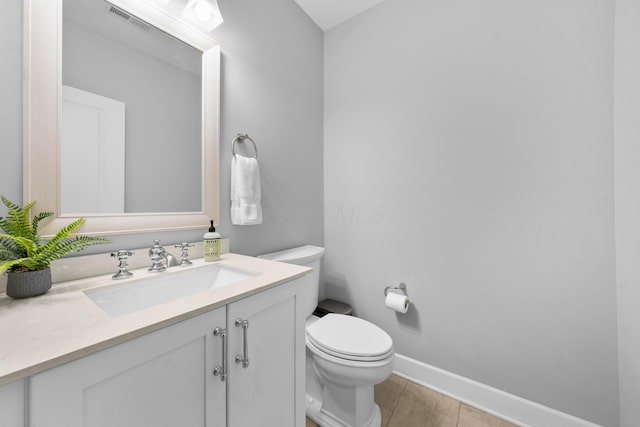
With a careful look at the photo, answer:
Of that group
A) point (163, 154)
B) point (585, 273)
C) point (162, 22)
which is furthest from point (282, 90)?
point (585, 273)

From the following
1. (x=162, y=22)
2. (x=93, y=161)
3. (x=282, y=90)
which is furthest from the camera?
(x=282, y=90)

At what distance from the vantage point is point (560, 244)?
46.9 inches

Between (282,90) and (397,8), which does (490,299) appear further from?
(397,8)

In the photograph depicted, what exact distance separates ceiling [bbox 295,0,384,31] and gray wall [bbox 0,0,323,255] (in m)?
0.06

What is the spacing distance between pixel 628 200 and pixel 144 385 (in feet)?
5.73

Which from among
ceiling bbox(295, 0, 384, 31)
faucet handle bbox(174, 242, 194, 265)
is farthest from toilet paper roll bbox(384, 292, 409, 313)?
ceiling bbox(295, 0, 384, 31)

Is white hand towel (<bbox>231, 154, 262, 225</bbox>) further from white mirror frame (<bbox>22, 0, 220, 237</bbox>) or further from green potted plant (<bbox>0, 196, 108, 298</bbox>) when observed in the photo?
green potted plant (<bbox>0, 196, 108, 298</bbox>)

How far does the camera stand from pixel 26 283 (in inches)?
25.5

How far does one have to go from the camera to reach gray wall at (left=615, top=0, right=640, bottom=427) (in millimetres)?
955

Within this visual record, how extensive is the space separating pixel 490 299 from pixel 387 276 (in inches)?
23.4

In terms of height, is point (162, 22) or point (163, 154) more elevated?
point (162, 22)

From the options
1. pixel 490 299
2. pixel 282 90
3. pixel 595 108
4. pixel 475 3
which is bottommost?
pixel 490 299

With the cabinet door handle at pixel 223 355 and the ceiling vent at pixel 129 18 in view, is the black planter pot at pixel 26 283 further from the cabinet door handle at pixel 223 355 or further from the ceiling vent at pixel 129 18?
the ceiling vent at pixel 129 18

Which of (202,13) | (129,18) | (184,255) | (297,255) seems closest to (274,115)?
(202,13)
